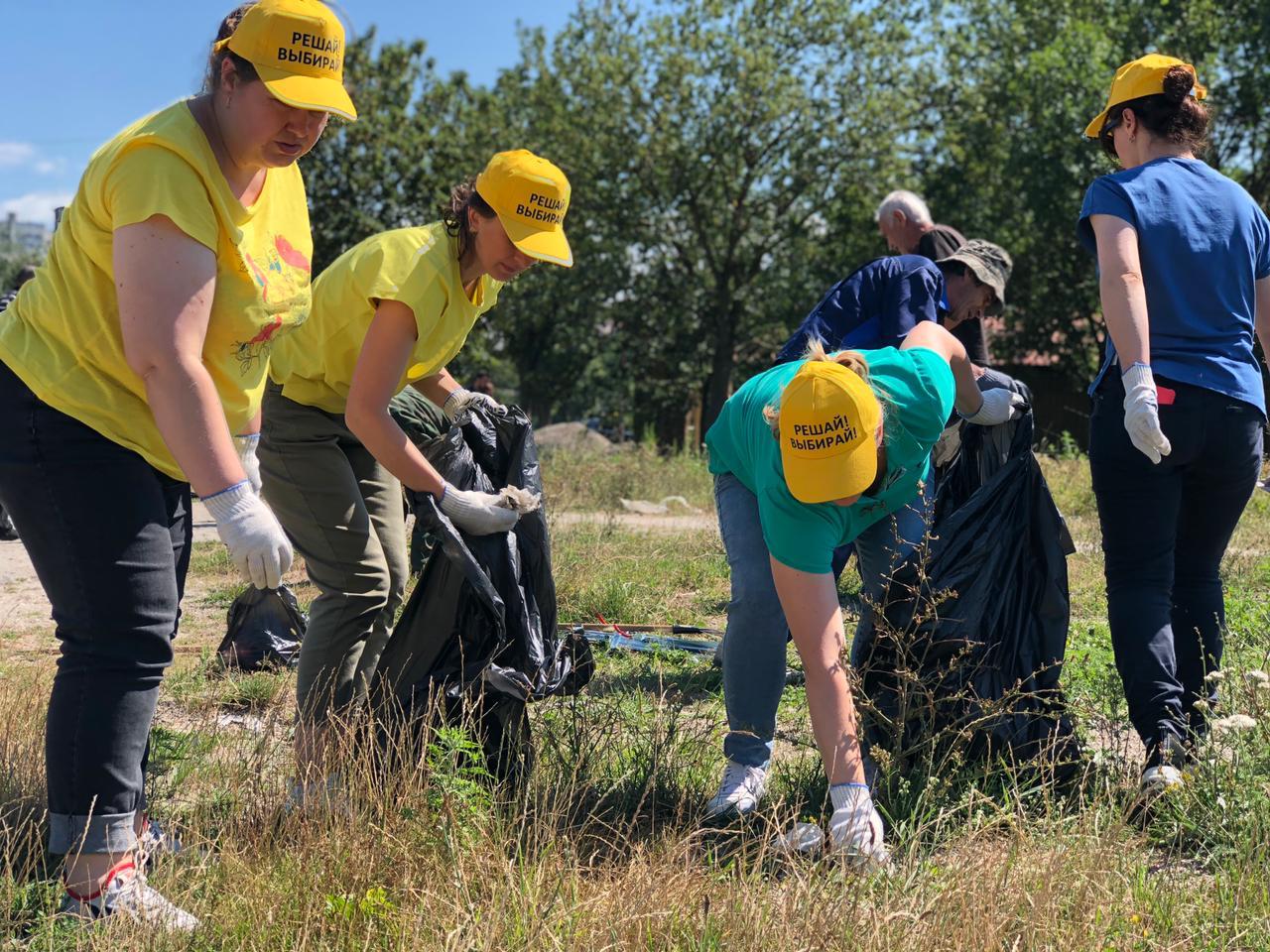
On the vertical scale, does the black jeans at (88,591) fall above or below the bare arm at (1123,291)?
below

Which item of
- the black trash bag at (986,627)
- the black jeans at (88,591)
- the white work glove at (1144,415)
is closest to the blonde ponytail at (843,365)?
the black trash bag at (986,627)

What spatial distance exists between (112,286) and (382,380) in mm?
724

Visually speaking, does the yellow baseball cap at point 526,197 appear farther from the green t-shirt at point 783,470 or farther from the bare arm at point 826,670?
the bare arm at point 826,670

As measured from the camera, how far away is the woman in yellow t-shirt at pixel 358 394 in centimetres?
276

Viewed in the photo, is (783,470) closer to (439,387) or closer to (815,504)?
(815,504)

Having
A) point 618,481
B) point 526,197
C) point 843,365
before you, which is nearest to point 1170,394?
point 843,365

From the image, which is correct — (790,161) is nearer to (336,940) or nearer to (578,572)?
(578,572)

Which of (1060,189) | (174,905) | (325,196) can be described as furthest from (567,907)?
(1060,189)

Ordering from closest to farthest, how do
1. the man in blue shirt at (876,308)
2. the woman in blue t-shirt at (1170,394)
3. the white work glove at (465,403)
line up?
the woman in blue t-shirt at (1170,394) → the white work glove at (465,403) → the man in blue shirt at (876,308)

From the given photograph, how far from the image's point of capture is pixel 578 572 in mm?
5480

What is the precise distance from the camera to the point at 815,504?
2438mm

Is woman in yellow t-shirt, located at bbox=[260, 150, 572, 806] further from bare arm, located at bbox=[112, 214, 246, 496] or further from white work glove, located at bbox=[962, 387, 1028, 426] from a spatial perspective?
white work glove, located at bbox=[962, 387, 1028, 426]

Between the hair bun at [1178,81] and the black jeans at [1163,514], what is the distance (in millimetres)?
699

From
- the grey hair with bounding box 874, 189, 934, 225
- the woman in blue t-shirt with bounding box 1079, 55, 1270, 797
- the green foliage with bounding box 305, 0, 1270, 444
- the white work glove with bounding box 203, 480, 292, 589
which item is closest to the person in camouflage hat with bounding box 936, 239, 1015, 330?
the grey hair with bounding box 874, 189, 934, 225
